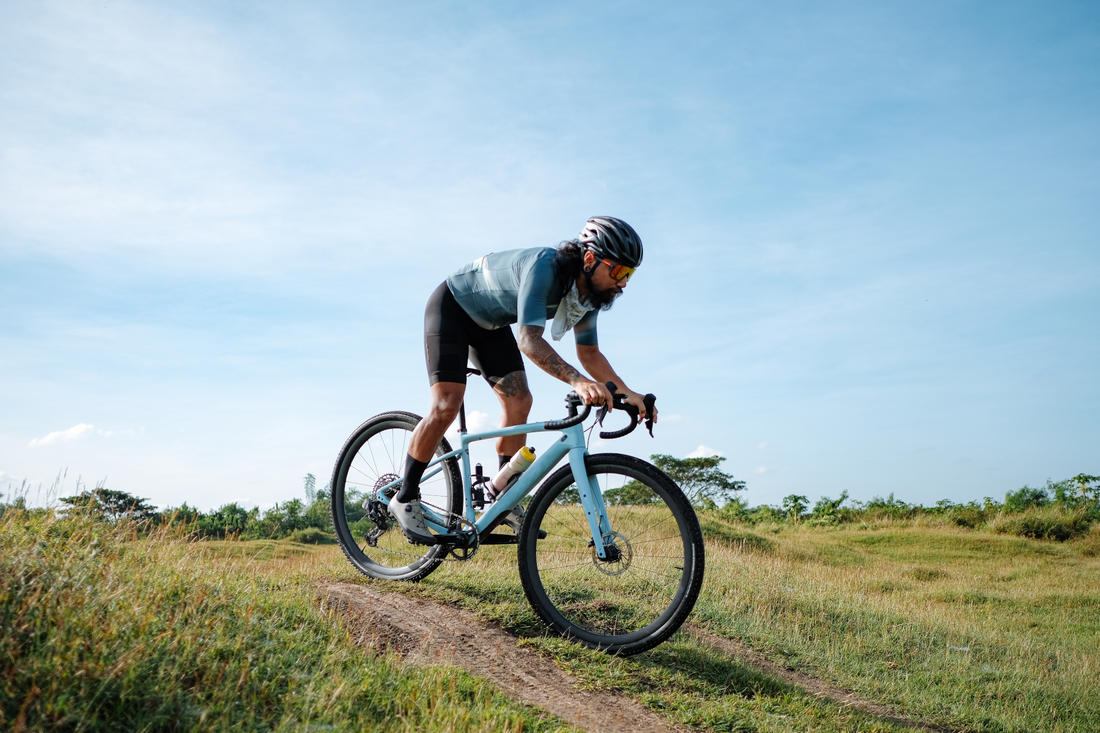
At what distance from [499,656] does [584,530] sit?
3.01 feet

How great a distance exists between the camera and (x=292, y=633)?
4105 mm

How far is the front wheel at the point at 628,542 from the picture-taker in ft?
14.0

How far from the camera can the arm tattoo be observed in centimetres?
436

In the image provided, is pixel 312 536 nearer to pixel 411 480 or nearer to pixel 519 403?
pixel 411 480

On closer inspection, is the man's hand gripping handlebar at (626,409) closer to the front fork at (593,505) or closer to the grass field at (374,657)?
the front fork at (593,505)

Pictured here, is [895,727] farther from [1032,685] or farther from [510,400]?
[510,400]

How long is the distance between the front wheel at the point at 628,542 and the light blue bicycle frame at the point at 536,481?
2.7 inches

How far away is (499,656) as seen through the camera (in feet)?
14.8

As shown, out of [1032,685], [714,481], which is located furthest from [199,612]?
[714,481]

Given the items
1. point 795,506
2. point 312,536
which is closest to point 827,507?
point 795,506

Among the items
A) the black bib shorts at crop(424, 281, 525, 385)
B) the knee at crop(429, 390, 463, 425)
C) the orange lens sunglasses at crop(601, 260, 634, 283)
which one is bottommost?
the knee at crop(429, 390, 463, 425)

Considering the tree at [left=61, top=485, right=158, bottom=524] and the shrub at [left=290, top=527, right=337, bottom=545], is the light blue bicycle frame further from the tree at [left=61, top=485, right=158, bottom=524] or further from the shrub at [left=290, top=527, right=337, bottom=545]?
the shrub at [left=290, top=527, right=337, bottom=545]

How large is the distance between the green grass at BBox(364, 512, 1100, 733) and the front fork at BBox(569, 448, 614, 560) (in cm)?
74

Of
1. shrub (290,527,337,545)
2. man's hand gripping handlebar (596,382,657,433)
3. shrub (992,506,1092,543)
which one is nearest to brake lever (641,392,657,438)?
man's hand gripping handlebar (596,382,657,433)
